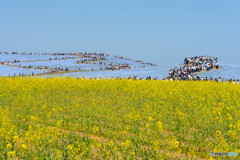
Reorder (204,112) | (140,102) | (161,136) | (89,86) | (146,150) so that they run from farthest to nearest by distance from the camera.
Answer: (89,86) < (140,102) < (204,112) < (161,136) < (146,150)

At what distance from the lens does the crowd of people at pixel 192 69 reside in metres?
44.4

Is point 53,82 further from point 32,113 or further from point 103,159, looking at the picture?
point 103,159

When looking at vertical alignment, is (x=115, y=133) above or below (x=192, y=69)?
below

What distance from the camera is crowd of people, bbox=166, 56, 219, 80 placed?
4442 centimetres

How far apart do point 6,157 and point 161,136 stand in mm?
5821

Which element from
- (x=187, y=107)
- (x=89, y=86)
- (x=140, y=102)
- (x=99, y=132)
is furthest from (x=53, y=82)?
(x=99, y=132)

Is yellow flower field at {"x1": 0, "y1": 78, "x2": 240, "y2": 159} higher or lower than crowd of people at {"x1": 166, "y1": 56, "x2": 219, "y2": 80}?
lower

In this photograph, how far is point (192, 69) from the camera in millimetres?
50062

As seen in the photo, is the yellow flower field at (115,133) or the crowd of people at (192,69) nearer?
the yellow flower field at (115,133)

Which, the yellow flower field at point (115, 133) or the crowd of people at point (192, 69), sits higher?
the crowd of people at point (192, 69)

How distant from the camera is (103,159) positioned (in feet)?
31.1

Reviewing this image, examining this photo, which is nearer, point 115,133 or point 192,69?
point 115,133

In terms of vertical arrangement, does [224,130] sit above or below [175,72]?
below

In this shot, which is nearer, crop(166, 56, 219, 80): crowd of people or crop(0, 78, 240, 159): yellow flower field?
crop(0, 78, 240, 159): yellow flower field
